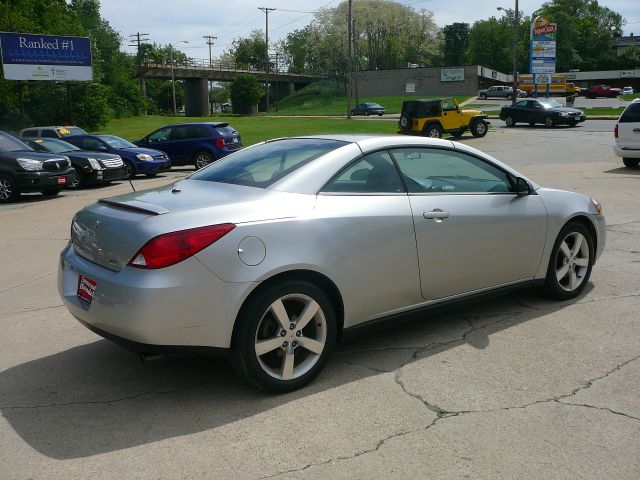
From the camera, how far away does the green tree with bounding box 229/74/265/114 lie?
8181 cm

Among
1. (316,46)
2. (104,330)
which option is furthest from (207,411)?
(316,46)

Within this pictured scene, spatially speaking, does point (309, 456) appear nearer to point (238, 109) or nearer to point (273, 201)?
point (273, 201)

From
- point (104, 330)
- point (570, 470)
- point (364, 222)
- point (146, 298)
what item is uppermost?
point (364, 222)

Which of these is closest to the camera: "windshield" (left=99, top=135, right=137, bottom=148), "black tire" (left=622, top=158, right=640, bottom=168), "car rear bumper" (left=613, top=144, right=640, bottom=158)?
"car rear bumper" (left=613, top=144, right=640, bottom=158)

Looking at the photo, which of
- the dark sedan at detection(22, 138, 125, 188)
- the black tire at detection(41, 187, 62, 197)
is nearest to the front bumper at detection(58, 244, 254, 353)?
the black tire at detection(41, 187, 62, 197)

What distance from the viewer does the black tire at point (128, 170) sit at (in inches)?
715

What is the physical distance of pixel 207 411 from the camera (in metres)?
3.60

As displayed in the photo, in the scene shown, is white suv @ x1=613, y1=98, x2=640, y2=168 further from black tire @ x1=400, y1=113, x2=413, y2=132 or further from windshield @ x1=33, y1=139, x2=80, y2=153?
windshield @ x1=33, y1=139, x2=80, y2=153

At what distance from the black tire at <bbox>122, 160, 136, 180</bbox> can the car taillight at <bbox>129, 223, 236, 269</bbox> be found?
15.4 metres

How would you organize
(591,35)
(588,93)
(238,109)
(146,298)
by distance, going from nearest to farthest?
(146,298)
(588,93)
(238,109)
(591,35)

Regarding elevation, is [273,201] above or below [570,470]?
above

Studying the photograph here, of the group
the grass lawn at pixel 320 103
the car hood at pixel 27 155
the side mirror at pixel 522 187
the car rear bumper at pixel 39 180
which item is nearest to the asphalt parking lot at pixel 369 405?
the side mirror at pixel 522 187

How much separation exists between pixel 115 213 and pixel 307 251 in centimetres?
121

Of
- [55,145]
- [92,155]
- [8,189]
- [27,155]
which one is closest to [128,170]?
[92,155]
